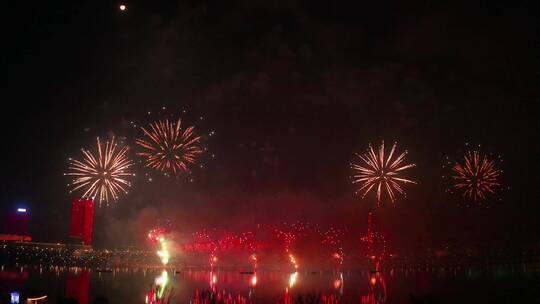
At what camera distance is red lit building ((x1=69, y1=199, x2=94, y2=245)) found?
8056 centimetres

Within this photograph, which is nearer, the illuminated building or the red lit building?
the illuminated building

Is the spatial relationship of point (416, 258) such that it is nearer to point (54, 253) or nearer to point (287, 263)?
point (287, 263)

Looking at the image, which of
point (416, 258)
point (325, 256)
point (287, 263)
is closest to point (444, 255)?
point (416, 258)

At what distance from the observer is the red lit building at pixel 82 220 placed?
264 ft

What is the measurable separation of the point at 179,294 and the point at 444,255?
76.7 meters

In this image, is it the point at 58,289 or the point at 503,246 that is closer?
the point at 58,289

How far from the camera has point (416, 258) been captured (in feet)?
307

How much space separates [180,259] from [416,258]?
46.3 meters

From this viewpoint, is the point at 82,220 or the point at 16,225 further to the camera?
the point at 82,220

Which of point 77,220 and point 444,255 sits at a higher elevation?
point 77,220

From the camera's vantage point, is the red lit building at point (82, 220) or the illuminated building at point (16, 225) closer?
the illuminated building at point (16, 225)

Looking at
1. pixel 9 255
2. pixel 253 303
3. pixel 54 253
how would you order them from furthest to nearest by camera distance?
pixel 54 253
pixel 9 255
pixel 253 303

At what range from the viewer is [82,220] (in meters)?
80.8

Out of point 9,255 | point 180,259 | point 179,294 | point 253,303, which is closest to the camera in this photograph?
point 253,303
